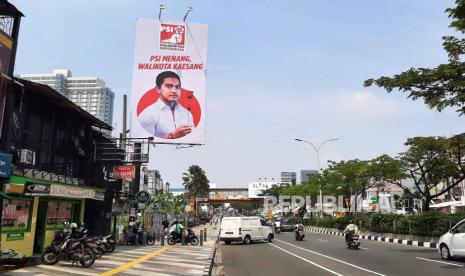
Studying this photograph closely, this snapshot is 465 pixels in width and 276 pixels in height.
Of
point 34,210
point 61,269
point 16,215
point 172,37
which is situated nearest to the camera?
point 61,269

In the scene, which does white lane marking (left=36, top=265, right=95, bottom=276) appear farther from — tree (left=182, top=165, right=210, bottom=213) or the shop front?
tree (left=182, top=165, right=210, bottom=213)

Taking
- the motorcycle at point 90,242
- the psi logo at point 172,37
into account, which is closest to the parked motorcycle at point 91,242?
the motorcycle at point 90,242

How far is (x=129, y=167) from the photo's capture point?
24.8 metres

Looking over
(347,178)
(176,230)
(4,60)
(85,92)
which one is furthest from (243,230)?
(347,178)

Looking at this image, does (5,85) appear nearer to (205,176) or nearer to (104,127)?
(104,127)

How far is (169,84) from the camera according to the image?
29.9 meters

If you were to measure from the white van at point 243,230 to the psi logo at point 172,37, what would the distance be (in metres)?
11.8

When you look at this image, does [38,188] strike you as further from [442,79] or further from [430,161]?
[430,161]

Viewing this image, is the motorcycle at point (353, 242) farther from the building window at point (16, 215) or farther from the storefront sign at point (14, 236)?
the storefront sign at point (14, 236)

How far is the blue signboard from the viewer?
13542mm

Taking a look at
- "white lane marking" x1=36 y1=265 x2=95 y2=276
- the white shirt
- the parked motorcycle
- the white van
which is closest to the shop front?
the parked motorcycle

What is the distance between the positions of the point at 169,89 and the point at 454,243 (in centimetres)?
1854

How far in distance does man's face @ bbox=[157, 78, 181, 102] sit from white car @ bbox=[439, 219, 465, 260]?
1783 centimetres

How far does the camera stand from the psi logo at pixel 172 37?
30.1m
